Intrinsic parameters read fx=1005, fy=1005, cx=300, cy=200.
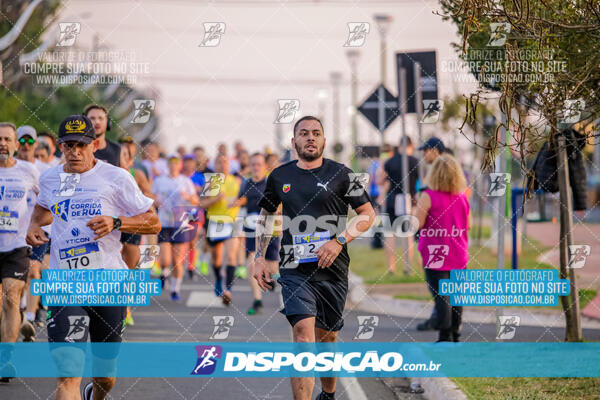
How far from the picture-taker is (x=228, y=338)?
36.2ft

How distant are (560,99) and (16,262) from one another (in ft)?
15.6

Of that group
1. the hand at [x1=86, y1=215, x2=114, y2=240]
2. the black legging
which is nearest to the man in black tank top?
the hand at [x1=86, y1=215, x2=114, y2=240]

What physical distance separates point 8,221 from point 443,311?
3.99 m

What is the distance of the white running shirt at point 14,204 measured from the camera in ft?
28.5

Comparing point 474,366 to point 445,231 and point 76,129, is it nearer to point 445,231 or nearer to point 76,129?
point 445,231

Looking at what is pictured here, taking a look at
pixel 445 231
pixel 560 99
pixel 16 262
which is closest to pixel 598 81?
pixel 560 99

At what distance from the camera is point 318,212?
279 inches

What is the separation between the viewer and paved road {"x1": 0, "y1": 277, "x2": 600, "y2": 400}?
830 cm

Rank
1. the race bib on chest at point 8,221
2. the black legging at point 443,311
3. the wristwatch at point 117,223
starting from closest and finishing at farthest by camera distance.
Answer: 1. the wristwatch at point 117,223
2. the race bib on chest at point 8,221
3. the black legging at point 443,311
